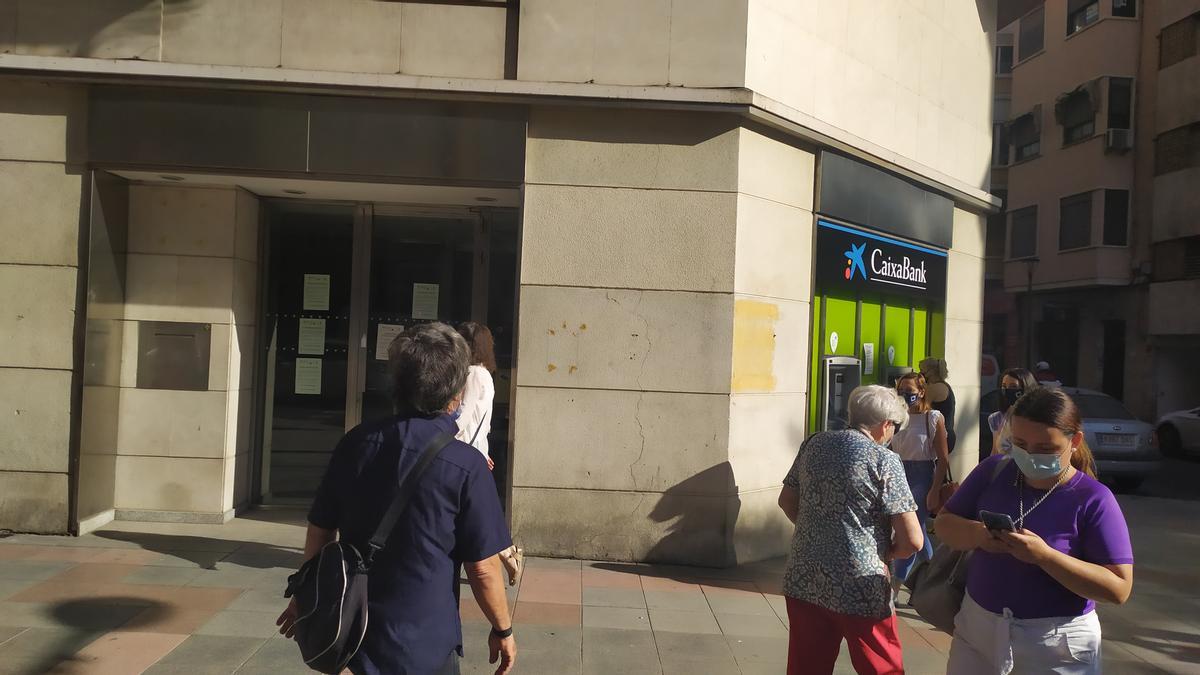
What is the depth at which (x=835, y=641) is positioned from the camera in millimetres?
3840

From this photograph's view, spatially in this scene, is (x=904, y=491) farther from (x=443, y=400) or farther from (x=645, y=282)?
(x=645, y=282)

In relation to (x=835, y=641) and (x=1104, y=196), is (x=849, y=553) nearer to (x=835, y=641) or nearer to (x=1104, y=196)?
(x=835, y=641)

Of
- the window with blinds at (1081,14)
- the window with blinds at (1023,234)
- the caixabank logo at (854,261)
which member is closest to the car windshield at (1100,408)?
the caixabank logo at (854,261)

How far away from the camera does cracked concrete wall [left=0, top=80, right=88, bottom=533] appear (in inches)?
294

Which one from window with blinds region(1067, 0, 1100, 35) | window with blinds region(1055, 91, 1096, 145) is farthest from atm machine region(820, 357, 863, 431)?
window with blinds region(1067, 0, 1100, 35)

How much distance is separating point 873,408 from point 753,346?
3768 mm

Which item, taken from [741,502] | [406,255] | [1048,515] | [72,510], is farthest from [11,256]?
[1048,515]

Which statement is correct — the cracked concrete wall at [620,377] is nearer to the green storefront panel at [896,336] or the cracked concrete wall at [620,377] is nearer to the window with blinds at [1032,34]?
the green storefront panel at [896,336]

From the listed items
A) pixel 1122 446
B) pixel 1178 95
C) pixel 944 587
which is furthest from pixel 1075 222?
pixel 944 587

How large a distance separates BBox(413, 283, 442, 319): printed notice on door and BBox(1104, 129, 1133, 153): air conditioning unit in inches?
944

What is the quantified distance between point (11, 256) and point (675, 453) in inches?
209

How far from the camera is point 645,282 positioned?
7500 mm

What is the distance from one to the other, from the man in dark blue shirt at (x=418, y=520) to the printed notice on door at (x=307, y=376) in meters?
6.06

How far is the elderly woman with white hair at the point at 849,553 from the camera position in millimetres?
3709
